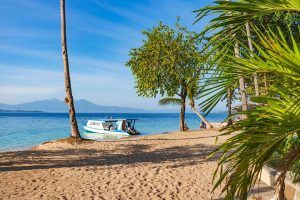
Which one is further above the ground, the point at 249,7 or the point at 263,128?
the point at 249,7

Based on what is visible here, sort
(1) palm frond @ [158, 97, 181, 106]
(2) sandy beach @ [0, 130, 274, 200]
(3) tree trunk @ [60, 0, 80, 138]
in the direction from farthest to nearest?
(1) palm frond @ [158, 97, 181, 106]
(3) tree trunk @ [60, 0, 80, 138]
(2) sandy beach @ [0, 130, 274, 200]

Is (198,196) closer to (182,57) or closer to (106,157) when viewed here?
(106,157)

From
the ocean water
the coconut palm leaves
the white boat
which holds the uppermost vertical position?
the coconut palm leaves

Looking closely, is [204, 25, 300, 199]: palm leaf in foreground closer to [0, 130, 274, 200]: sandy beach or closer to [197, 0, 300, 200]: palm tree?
[197, 0, 300, 200]: palm tree

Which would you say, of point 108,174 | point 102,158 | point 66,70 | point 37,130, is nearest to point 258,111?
point 108,174

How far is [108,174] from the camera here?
40.9ft

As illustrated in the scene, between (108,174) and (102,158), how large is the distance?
3.79 meters

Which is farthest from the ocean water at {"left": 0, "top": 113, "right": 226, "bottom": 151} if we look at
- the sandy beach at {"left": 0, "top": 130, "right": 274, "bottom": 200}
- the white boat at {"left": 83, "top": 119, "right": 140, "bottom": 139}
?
the sandy beach at {"left": 0, "top": 130, "right": 274, "bottom": 200}

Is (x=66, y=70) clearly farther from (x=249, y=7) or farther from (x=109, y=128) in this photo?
(x=109, y=128)

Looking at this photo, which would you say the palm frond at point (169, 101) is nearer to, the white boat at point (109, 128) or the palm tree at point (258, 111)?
the white boat at point (109, 128)

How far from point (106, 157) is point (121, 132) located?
2278 cm

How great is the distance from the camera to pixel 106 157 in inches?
650

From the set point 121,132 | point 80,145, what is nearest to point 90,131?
point 121,132

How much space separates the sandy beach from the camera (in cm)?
995
